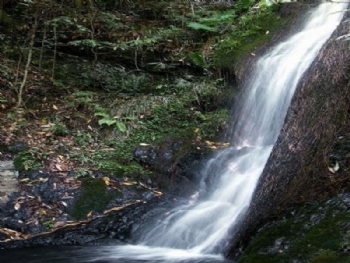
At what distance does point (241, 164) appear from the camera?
7383 mm

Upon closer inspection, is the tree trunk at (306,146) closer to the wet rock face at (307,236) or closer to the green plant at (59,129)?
the wet rock face at (307,236)

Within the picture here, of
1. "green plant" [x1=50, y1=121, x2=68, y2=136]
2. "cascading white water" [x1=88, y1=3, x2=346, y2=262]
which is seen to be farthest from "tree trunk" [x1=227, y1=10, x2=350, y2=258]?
"green plant" [x1=50, y1=121, x2=68, y2=136]

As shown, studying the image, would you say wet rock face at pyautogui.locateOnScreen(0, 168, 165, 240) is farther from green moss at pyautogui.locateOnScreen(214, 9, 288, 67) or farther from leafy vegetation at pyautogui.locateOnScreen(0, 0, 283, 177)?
green moss at pyautogui.locateOnScreen(214, 9, 288, 67)

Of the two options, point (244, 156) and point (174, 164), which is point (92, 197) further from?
point (244, 156)

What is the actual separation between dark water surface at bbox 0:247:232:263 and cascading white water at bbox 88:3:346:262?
8cm

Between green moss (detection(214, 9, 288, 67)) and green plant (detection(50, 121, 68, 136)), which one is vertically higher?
green moss (detection(214, 9, 288, 67))

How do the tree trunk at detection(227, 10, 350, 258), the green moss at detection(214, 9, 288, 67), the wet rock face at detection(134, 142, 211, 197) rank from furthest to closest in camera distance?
the green moss at detection(214, 9, 288, 67) → the wet rock face at detection(134, 142, 211, 197) → the tree trunk at detection(227, 10, 350, 258)

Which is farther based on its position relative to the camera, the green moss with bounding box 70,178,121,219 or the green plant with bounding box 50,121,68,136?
the green plant with bounding box 50,121,68,136

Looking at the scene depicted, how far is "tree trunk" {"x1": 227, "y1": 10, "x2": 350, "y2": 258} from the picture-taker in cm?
469

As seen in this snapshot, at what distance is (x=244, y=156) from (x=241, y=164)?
0.20m

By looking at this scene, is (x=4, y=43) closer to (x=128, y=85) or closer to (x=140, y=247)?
(x=128, y=85)

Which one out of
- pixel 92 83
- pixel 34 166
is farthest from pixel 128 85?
pixel 34 166

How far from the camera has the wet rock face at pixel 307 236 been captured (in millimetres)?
3602

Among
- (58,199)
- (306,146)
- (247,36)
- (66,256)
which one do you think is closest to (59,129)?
(58,199)
